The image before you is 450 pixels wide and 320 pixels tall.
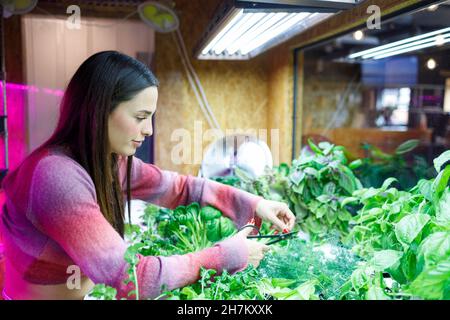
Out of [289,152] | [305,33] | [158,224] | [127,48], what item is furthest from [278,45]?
[158,224]

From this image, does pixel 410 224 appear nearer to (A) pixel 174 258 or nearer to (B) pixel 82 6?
(A) pixel 174 258

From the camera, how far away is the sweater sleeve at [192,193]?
1.08 m

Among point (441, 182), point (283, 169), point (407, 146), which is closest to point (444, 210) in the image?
point (441, 182)

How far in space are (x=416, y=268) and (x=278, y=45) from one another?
0.98 meters

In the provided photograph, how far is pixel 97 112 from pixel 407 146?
1.32m

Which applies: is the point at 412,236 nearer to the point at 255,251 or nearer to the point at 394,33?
the point at 255,251

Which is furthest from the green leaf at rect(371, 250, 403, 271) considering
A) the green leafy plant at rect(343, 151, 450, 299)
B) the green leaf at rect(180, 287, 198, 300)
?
the green leaf at rect(180, 287, 198, 300)

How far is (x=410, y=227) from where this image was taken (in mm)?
833

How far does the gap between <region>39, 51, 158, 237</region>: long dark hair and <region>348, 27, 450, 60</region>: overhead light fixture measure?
38.0 inches

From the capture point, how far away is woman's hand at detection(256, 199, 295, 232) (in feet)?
3.55

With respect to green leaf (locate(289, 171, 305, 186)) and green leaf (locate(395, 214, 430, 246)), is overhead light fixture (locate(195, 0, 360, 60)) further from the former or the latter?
green leaf (locate(395, 214, 430, 246))

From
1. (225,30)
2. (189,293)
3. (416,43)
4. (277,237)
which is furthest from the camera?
(416,43)

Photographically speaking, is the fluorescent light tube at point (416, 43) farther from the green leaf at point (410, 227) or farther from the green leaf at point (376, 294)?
the green leaf at point (376, 294)

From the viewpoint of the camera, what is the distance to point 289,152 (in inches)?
62.8
